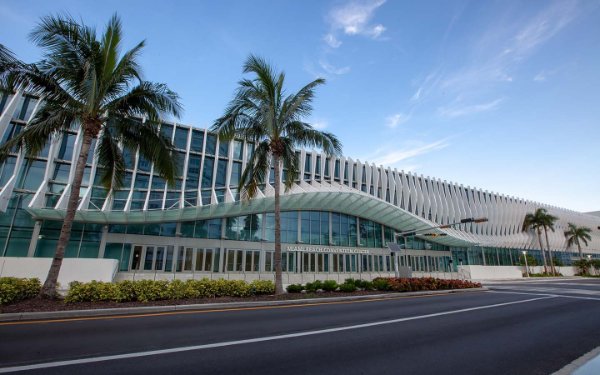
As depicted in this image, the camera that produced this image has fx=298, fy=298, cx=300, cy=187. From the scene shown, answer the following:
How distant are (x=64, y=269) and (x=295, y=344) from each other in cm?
1734

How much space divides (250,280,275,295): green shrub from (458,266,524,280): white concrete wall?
3614 cm

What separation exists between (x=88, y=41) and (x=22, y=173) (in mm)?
19575

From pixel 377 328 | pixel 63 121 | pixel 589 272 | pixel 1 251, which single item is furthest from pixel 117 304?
pixel 589 272

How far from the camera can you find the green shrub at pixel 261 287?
1441cm

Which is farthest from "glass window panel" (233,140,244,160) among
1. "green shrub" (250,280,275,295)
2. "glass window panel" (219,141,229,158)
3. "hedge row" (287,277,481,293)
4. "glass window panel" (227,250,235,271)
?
"green shrub" (250,280,275,295)

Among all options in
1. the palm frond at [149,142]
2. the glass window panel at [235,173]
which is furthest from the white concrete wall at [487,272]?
the palm frond at [149,142]

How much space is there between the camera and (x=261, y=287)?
1458 cm

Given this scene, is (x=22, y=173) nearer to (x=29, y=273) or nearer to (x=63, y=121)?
(x=29, y=273)

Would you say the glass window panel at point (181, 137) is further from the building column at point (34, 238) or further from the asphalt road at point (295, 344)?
the asphalt road at point (295, 344)

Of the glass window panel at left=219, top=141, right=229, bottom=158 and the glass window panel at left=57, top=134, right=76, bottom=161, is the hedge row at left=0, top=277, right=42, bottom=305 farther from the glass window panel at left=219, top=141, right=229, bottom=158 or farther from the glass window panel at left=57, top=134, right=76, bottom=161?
the glass window panel at left=219, top=141, right=229, bottom=158

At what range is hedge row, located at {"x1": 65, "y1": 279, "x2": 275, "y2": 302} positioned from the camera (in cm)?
1065

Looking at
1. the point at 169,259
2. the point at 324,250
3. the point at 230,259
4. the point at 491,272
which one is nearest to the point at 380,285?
the point at 324,250

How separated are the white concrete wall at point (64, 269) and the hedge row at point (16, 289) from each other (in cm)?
568

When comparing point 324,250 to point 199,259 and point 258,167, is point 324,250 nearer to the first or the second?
point 199,259
